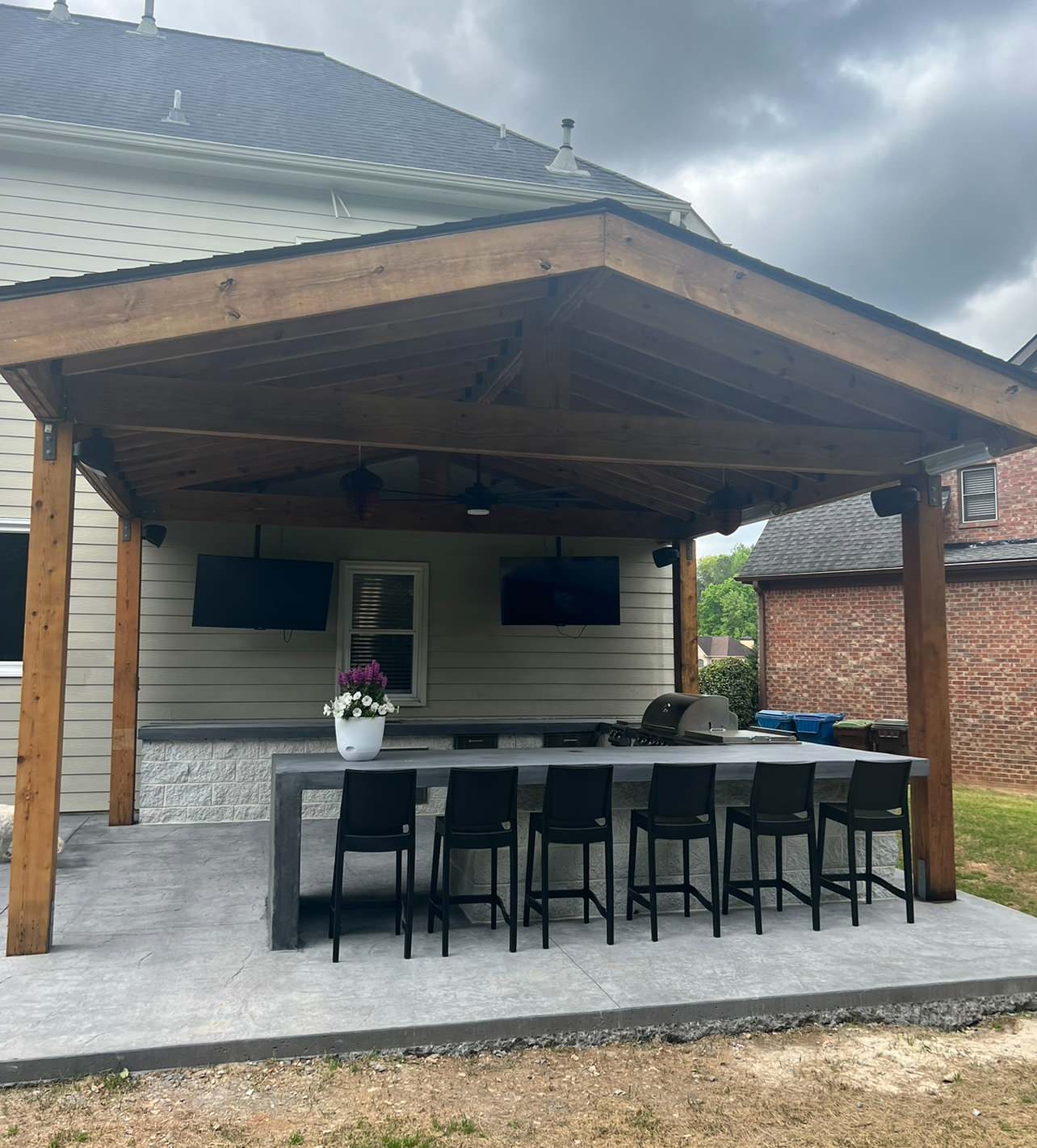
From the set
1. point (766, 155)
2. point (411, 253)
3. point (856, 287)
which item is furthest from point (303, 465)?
point (856, 287)

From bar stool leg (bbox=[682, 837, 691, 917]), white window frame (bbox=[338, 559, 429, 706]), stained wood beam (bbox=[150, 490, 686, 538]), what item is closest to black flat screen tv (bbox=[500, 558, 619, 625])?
stained wood beam (bbox=[150, 490, 686, 538])

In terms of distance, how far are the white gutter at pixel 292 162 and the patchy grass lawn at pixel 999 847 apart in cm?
580

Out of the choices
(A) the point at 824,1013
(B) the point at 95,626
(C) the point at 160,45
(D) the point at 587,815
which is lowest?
(A) the point at 824,1013

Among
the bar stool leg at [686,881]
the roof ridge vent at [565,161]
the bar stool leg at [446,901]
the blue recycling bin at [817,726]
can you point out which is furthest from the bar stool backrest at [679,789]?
the blue recycling bin at [817,726]

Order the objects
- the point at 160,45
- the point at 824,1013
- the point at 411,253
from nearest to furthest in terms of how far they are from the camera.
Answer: the point at 824,1013 < the point at 411,253 < the point at 160,45

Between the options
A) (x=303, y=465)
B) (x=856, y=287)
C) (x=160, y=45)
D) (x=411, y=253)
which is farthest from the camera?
(x=856, y=287)

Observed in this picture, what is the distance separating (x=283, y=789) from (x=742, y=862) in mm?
2664

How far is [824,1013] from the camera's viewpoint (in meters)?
3.60

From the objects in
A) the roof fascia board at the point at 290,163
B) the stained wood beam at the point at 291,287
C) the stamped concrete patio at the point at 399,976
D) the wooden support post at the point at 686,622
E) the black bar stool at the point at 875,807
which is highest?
the roof fascia board at the point at 290,163

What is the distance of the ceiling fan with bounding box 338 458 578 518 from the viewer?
645cm

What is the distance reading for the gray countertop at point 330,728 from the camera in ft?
24.0

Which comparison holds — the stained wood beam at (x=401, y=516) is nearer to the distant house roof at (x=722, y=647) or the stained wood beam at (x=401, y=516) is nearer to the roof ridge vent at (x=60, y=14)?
the roof ridge vent at (x=60, y=14)

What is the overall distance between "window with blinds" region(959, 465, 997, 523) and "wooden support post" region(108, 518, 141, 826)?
38.2 ft

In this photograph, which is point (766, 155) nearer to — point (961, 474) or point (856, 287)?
point (856, 287)
